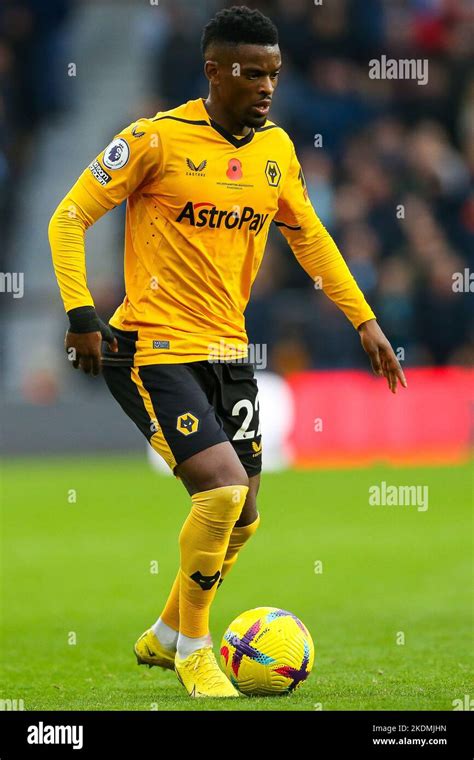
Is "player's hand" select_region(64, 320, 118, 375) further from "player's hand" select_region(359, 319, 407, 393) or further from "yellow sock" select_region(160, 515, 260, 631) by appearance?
"player's hand" select_region(359, 319, 407, 393)

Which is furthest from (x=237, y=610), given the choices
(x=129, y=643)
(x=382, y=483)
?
(x=382, y=483)

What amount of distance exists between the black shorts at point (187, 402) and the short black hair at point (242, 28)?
4.29 ft

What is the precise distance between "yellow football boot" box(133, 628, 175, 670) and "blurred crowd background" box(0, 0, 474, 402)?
10284 millimetres

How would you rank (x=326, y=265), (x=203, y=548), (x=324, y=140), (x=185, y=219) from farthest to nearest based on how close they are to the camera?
(x=324, y=140)
(x=326, y=265)
(x=185, y=219)
(x=203, y=548)

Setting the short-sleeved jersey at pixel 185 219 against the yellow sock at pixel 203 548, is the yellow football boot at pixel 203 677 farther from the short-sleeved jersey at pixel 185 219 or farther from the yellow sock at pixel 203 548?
the short-sleeved jersey at pixel 185 219

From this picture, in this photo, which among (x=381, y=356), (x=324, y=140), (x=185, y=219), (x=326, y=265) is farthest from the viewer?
(x=324, y=140)

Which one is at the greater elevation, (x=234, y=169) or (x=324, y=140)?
A: (x=324, y=140)

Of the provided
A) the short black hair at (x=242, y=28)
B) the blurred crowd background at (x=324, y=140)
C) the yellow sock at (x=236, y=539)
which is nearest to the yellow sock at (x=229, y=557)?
the yellow sock at (x=236, y=539)

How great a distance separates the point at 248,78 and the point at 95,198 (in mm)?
808

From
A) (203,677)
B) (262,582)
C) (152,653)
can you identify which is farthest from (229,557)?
(262,582)

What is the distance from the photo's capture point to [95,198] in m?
6.30

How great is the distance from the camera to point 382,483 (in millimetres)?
14992

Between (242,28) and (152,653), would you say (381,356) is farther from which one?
(152,653)

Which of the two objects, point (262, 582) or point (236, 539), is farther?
point (262, 582)
